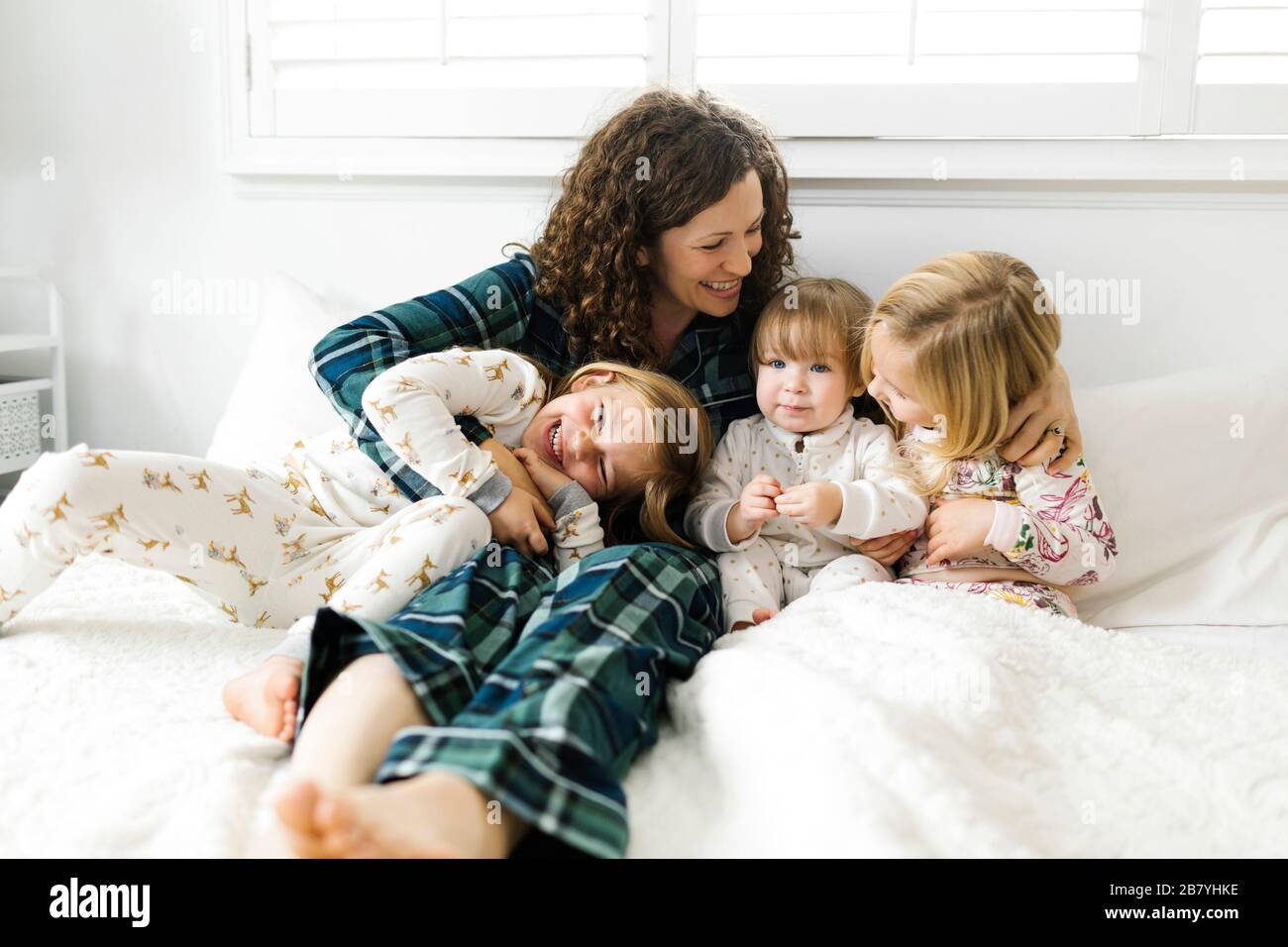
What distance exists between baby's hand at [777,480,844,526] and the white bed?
0.12 m

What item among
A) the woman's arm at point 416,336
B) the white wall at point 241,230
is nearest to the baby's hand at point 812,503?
the woman's arm at point 416,336

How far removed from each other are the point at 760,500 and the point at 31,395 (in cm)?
153

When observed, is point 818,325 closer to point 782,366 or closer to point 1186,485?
point 782,366

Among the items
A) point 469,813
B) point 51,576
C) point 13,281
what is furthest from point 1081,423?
point 13,281

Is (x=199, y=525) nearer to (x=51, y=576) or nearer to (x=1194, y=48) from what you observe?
(x=51, y=576)

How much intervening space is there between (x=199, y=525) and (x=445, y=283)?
0.85m

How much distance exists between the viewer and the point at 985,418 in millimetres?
1364

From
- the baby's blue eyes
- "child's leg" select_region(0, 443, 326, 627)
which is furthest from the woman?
"child's leg" select_region(0, 443, 326, 627)

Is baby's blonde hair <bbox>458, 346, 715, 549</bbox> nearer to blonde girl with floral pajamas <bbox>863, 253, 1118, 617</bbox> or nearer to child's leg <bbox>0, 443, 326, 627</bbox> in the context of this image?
blonde girl with floral pajamas <bbox>863, 253, 1118, 617</bbox>

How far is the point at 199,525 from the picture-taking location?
4.17 ft

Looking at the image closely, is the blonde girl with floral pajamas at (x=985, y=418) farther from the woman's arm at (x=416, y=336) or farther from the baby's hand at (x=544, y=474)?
the woman's arm at (x=416, y=336)

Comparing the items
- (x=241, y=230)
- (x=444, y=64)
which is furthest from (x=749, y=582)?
(x=241, y=230)

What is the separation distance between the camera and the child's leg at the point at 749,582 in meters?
1.40

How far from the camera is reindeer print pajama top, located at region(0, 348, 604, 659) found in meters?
1.21
